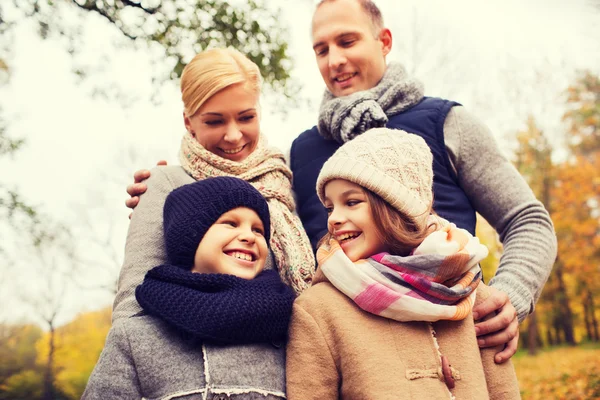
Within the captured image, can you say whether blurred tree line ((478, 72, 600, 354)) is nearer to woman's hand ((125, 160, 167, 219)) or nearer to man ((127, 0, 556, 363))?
man ((127, 0, 556, 363))

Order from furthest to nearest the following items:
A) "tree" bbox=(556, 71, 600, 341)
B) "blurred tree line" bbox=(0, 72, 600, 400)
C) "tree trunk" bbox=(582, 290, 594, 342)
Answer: "tree trunk" bbox=(582, 290, 594, 342), "tree" bbox=(556, 71, 600, 341), "blurred tree line" bbox=(0, 72, 600, 400)

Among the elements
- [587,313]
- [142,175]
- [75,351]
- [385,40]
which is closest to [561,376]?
[75,351]

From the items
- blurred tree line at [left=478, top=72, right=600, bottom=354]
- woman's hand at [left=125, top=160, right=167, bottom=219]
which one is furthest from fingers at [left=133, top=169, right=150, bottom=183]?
blurred tree line at [left=478, top=72, right=600, bottom=354]

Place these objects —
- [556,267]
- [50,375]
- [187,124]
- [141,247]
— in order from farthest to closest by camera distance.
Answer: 1. [556,267]
2. [50,375]
3. [187,124]
4. [141,247]

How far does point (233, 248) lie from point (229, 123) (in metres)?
0.70

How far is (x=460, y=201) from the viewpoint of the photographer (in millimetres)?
2479

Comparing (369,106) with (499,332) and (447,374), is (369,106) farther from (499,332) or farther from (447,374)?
(447,374)

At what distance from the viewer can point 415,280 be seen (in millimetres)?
1736

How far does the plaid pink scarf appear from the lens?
1714 millimetres

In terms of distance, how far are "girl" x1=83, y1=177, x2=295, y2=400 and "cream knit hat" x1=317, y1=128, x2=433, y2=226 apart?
0.47 meters

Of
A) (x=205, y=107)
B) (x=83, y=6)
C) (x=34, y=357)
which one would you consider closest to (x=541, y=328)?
(x=34, y=357)

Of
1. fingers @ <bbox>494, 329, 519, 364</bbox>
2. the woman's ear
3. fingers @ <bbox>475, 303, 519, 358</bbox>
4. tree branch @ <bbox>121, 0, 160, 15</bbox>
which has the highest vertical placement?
tree branch @ <bbox>121, 0, 160, 15</bbox>

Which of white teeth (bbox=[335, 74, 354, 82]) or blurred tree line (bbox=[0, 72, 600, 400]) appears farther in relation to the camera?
blurred tree line (bbox=[0, 72, 600, 400])

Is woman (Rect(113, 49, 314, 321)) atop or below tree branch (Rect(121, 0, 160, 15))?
below
